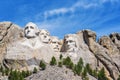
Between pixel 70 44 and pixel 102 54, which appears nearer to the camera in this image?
pixel 70 44

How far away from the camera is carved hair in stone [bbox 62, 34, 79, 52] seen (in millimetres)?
58844

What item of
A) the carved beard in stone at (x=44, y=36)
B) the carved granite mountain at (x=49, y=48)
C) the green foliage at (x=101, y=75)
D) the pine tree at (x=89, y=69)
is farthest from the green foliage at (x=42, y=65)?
the green foliage at (x=101, y=75)

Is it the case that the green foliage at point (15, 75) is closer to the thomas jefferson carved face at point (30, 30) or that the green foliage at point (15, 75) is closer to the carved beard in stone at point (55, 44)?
the thomas jefferson carved face at point (30, 30)

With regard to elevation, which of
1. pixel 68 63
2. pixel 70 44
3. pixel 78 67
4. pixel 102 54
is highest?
pixel 70 44

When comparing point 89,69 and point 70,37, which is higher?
point 70,37

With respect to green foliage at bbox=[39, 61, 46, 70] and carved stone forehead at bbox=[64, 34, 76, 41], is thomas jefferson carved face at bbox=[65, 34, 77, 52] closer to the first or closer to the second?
carved stone forehead at bbox=[64, 34, 76, 41]

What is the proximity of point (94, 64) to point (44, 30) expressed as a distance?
628 centimetres

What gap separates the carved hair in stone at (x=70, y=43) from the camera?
5884 cm

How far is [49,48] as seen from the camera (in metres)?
57.6

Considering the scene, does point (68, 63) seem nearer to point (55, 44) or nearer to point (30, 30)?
point (55, 44)

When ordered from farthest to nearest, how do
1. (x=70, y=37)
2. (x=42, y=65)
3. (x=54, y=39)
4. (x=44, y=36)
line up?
(x=54, y=39) < (x=70, y=37) < (x=44, y=36) < (x=42, y=65)

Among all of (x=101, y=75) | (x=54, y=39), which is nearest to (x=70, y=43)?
(x=54, y=39)

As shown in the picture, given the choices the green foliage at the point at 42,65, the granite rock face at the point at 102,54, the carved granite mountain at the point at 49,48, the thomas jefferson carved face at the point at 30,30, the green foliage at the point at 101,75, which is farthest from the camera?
the granite rock face at the point at 102,54

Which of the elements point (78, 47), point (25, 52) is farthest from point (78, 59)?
point (25, 52)
